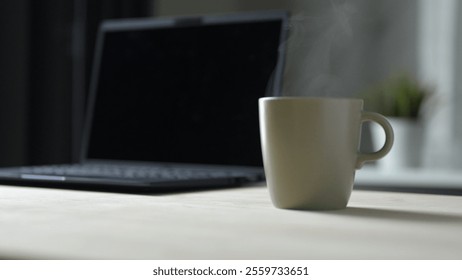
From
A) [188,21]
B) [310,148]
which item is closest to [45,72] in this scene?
[188,21]

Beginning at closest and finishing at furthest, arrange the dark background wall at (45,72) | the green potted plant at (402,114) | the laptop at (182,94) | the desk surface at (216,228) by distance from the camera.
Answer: the desk surface at (216,228)
the laptop at (182,94)
the dark background wall at (45,72)
the green potted plant at (402,114)

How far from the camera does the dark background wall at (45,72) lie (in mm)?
1422

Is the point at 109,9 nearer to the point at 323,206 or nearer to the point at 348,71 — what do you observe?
the point at 348,71

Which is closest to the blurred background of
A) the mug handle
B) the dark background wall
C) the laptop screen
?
the dark background wall

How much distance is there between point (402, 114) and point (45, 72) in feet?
3.15

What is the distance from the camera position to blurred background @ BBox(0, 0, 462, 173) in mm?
1442

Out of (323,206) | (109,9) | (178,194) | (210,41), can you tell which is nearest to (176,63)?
(210,41)

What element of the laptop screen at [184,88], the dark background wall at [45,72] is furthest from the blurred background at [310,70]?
the laptop screen at [184,88]

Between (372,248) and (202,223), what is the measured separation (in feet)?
0.49

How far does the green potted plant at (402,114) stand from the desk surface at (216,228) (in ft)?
3.26

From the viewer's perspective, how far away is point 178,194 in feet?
2.38

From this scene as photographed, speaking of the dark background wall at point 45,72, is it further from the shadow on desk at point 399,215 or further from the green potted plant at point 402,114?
the shadow on desk at point 399,215

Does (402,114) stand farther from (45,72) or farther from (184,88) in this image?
(45,72)

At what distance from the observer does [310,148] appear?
0.58 metres
